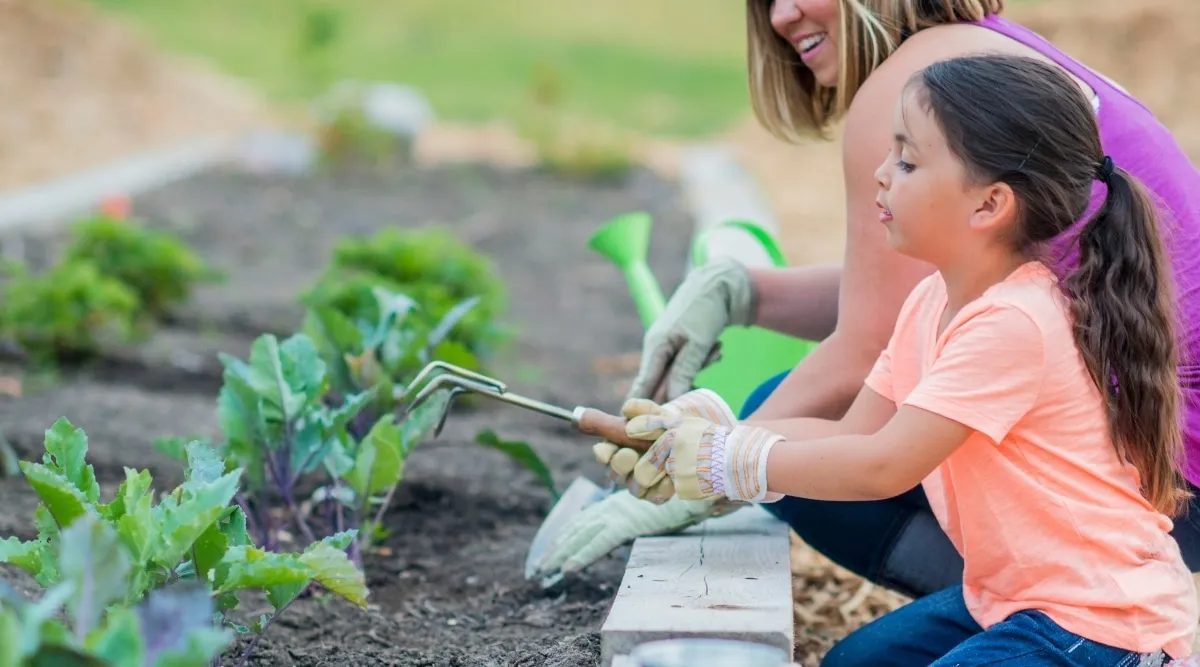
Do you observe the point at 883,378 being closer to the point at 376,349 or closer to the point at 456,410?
the point at 376,349

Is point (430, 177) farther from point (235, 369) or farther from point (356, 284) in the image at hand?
point (235, 369)

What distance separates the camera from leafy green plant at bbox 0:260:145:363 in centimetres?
359

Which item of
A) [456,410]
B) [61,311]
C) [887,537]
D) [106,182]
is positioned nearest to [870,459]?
[887,537]

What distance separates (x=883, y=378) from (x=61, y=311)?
2.54 m

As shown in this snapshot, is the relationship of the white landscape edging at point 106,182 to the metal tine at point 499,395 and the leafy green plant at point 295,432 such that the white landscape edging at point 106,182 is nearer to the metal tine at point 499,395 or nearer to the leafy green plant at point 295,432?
the leafy green plant at point 295,432

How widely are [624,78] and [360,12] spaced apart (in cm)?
334

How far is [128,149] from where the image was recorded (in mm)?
8648

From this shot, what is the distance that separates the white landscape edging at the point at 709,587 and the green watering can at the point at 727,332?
607mm

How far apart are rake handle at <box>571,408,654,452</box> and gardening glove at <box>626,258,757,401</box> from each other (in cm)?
43

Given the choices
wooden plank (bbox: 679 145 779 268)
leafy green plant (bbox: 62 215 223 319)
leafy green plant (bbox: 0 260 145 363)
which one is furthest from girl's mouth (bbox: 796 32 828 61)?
leafy green plant (bbox: 62 215 223 319)

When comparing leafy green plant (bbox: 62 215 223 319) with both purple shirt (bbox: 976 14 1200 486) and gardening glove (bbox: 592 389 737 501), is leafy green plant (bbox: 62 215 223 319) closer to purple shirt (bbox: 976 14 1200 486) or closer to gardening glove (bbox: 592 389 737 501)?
gardening glove (bbox: 592 389 737 501)

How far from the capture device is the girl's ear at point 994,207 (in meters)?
1.58

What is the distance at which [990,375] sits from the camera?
1.54 m

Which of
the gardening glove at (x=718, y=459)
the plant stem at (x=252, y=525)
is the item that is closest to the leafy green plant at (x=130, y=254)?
the plant stem at (x=252, y=525)
